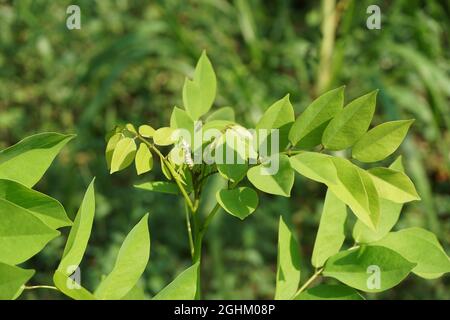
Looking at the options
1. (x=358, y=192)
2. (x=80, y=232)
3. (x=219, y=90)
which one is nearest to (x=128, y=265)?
(x=80, y=232)

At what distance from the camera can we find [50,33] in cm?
191

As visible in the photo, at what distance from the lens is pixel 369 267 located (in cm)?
39

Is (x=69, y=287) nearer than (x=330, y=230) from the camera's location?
Yes

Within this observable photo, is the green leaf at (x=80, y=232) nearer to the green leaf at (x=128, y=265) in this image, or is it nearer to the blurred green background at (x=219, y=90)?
the green leaf at (x=128, y=265)

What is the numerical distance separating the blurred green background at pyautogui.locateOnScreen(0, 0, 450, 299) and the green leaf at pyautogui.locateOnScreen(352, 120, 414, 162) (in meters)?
0.96

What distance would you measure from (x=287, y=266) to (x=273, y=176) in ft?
0.26

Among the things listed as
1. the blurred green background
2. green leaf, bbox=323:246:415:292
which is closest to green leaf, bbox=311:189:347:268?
green leaf, bbox=323:246:415:292

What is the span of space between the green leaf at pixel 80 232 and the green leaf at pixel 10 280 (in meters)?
0.04

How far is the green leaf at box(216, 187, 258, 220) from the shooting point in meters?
0.36

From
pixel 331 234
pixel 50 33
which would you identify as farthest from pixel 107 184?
pixel 331 234

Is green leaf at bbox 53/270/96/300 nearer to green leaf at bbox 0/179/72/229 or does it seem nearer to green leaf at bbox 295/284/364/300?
green leaf at bbox 0/179/72/229

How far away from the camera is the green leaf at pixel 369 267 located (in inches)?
14.5

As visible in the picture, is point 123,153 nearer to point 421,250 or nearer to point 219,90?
point 421,250

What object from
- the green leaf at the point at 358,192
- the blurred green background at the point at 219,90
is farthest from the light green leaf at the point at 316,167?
the blurred green background at the point at 219,90
